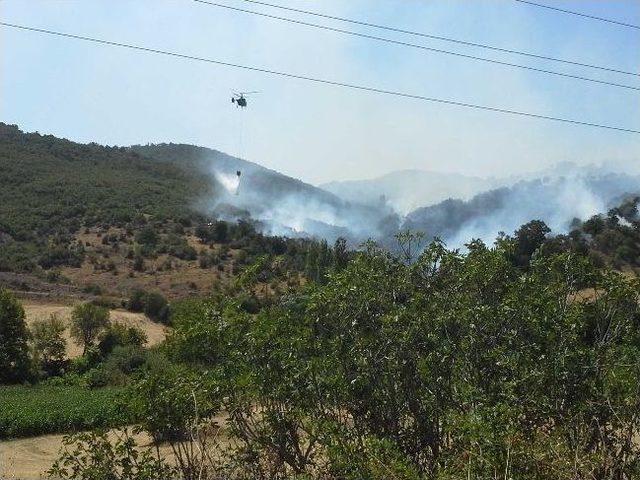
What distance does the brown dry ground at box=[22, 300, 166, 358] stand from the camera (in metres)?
44.5

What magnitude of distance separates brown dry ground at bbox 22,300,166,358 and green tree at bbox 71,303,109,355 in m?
1.50

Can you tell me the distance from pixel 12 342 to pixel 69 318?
25.4 feet

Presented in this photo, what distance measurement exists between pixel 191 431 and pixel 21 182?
7998 cm

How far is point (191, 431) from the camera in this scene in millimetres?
7457

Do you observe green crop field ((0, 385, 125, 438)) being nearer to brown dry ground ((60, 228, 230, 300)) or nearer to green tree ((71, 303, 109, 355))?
green tree ((71, 303, 109, 355))

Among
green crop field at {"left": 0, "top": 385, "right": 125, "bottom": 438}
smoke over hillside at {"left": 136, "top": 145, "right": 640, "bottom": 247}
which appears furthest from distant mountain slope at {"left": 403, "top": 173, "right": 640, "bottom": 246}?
green crop field at {"left": 0, "top": 385, "right": 125, "bottom": 438}

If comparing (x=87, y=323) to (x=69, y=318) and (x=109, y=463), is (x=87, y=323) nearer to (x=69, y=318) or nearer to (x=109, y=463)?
(x=69, y=318)

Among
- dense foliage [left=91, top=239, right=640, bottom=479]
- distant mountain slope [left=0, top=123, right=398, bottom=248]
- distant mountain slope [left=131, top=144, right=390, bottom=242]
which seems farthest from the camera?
distant mountain slope [left=131, top=144, right=390, bottom=242]

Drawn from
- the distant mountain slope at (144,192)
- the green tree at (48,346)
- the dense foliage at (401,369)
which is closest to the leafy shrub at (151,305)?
the green tree at (48,346)

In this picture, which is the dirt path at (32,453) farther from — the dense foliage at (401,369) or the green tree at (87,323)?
the dense foliage at (401,369)

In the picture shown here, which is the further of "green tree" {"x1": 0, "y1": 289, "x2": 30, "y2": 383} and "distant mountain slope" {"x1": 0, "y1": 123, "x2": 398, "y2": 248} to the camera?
"distant mountain slope" {"x1": 0, "y1": 123, "x2": 398, "y2": 248}

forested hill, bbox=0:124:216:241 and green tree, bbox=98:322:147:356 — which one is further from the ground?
forested hill, bbox=0:124:216:241

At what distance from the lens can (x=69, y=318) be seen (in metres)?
44.5

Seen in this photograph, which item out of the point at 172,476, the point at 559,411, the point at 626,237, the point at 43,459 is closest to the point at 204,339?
the point at 172,476
